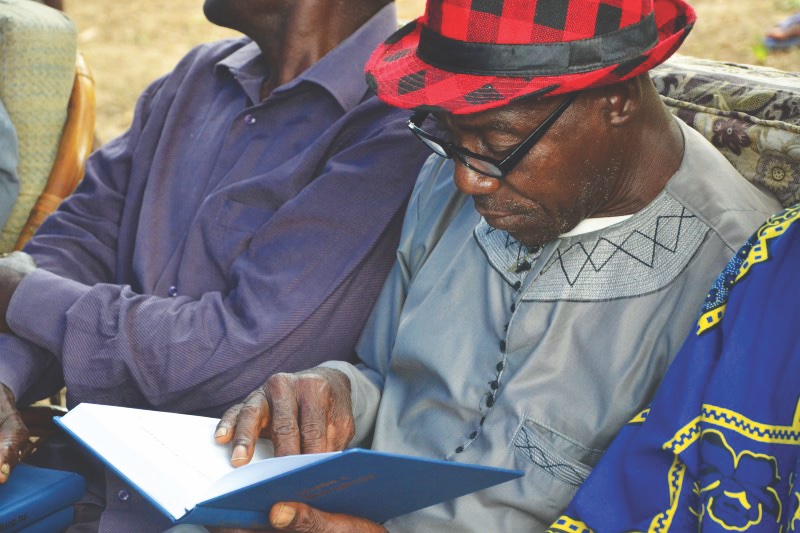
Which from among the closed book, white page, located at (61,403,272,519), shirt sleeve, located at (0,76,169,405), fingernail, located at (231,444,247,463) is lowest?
the closed book

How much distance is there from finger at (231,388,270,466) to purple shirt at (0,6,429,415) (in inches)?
14.7

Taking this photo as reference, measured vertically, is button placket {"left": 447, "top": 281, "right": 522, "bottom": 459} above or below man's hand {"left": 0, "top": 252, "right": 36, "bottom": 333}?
above

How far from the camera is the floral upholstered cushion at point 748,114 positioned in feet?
6.75

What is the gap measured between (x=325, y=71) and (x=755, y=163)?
47.5 inches

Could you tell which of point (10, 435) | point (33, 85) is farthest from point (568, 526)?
point (33, 85)

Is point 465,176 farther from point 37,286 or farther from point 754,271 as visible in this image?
point 37,286

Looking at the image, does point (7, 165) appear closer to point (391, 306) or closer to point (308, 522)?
point (391, 306)

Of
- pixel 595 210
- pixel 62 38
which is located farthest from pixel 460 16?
pixel 62 38

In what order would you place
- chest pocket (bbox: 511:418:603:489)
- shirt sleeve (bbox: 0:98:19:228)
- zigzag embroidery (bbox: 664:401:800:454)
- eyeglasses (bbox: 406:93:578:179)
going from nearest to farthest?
zigzag embroidery (bbox: 664:401:800:454)
eyeglasses (bbox: 406:93:578:179)
chest pocket (bbox: 511:418:603:489)
shirt sleeve (bbox: 0:98:19:228)

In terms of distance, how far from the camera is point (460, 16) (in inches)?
71.5

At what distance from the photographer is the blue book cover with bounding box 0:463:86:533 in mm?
2234

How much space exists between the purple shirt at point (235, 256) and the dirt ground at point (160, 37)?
14.0 feet

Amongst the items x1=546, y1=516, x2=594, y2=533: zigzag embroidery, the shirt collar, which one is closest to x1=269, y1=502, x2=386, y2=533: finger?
x1=546, y1=516, x2=594, y2=533: zigzag embroidery

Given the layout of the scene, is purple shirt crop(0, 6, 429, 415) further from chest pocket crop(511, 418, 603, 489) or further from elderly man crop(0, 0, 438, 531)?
chest pocket crop(511, 418, 603, 489)
